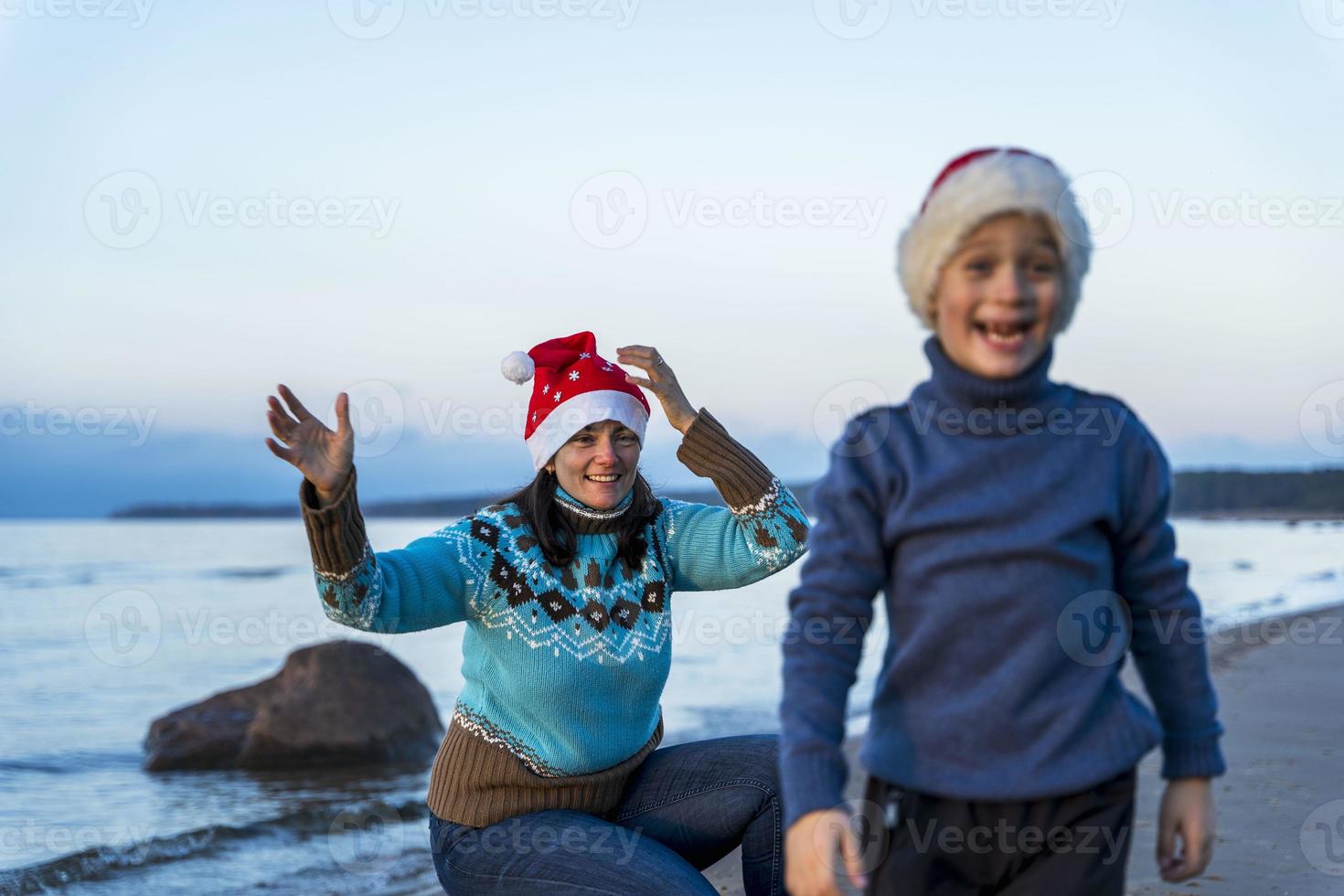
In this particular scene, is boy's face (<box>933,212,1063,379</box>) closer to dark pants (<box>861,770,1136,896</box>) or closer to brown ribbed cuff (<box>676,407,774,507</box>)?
dark pants (<box>861,770,1136,896</box>)

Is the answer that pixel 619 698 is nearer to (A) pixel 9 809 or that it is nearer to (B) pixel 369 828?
(B) pixel 369 828

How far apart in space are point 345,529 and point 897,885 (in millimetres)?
1461

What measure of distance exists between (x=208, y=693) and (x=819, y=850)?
450 inches

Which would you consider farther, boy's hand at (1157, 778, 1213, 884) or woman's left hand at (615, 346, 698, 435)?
woman's left hand at (615, 346, 698, 435)

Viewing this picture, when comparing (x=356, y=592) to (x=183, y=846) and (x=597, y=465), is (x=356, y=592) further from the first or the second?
(x=183, y=846)

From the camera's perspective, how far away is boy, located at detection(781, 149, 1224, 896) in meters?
1.96

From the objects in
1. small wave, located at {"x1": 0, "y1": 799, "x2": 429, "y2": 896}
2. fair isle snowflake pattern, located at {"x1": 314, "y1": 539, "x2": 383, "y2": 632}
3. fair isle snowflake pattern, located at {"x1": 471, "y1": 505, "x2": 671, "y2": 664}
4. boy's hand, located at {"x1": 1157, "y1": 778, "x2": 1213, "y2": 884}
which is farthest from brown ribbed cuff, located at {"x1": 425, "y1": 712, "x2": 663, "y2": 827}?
small wave, located at {"x1": 0, "y1": 799, "x2": 429, "y2": 896}

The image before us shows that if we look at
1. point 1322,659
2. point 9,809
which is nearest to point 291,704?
point 9,809

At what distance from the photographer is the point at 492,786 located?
10.00 ft

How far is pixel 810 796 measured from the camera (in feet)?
6.30

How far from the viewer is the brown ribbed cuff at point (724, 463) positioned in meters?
3.42

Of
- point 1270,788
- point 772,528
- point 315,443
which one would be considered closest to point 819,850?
point 315,443

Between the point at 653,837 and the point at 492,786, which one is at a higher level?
the point at 492,786

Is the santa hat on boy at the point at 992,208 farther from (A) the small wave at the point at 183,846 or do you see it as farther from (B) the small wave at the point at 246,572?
(B) the small wave at the point at 246,572
